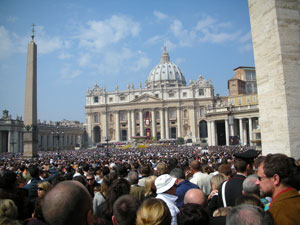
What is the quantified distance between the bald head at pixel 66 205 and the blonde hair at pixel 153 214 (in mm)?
583

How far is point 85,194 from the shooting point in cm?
199

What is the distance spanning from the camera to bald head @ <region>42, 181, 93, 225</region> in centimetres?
189

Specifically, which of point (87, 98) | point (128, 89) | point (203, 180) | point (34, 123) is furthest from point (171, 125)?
point (203, 180)

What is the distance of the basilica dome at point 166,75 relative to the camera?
109938 millimetres

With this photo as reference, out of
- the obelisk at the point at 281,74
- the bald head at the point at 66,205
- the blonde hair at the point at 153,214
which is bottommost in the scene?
the blonde hair at the point at 153,214

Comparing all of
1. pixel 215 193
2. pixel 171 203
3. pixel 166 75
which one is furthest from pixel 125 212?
pixel 166 75

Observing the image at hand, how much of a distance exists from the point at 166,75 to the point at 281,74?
4065 inches

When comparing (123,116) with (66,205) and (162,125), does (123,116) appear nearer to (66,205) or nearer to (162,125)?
(162,125)

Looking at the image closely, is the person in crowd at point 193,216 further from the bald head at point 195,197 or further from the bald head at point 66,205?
the bald head at point 66,205

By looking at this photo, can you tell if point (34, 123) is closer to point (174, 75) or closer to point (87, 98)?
point (87, 98)

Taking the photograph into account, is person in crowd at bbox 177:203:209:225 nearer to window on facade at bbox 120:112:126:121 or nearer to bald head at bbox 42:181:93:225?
bald head at bbox 42:181:93:225

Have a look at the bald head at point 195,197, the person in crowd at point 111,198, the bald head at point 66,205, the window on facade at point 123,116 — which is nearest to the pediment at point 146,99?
the window on facade at point 123,116

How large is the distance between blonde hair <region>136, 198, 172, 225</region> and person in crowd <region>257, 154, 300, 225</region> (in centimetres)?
117

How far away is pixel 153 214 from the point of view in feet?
7.74
